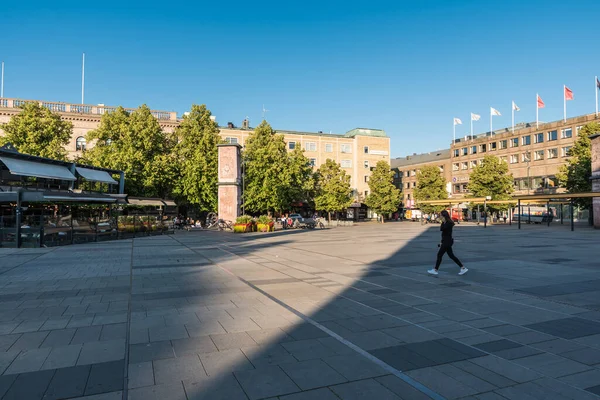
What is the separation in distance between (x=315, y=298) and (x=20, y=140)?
44.2 metres

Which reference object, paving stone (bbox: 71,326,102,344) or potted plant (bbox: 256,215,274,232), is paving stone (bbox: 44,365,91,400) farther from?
potted plant (bbox: 256,215,274,232)

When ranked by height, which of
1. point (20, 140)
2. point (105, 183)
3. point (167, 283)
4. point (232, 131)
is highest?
point (232, 131)

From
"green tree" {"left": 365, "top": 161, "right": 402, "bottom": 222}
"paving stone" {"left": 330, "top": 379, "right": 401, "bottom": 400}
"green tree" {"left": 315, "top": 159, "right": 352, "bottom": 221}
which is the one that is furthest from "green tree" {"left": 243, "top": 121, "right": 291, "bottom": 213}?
"paving stone" {"left": 330, "top": 379, "right": 401, "bottom": 400}

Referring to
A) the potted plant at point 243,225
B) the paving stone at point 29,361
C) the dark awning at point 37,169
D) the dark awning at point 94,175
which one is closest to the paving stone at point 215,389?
the paving stone at point 29,361

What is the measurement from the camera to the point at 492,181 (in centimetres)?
5931

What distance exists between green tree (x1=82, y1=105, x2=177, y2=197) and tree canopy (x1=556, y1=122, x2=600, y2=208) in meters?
46.8

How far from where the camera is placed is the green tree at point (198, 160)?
4447cm

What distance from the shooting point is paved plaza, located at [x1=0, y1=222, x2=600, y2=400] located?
13.6 ft

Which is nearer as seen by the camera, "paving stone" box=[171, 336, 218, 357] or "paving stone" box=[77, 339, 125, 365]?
"paving stone" box=[77, 339, 125, 365]

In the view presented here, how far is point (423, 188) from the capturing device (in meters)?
73.7

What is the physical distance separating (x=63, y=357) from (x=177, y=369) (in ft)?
5.34

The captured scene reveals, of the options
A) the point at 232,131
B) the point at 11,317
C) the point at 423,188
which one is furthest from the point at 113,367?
the point at 423,188

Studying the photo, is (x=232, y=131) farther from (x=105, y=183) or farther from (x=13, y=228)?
(x=13, y=228)

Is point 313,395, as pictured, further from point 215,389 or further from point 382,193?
point 382,193
